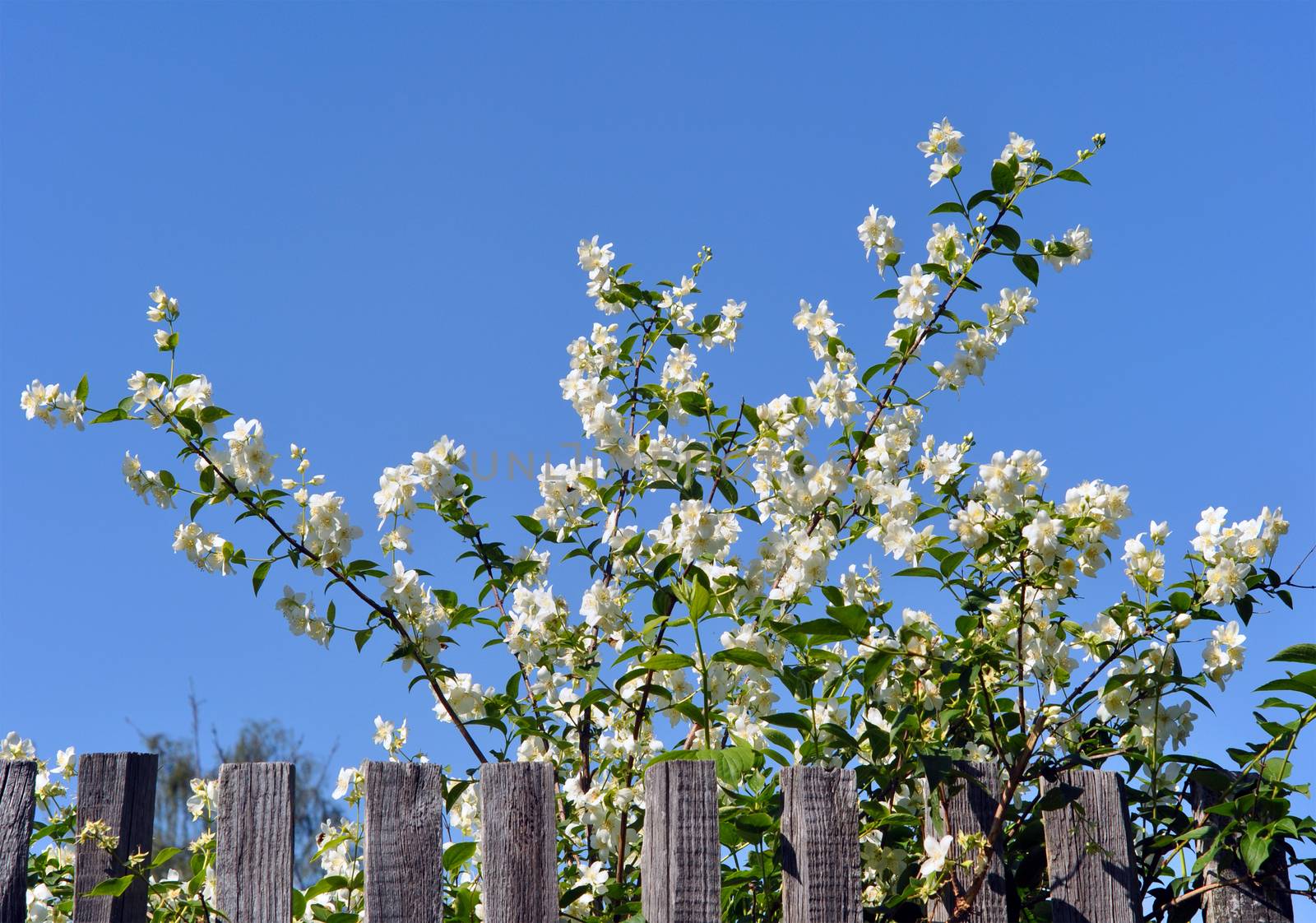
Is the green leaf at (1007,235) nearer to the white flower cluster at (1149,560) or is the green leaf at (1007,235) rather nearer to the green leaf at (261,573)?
the white flower cluster at (1149,560)

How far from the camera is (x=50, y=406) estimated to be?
2.40m

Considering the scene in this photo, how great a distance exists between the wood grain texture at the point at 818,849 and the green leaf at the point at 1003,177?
140 centimetres

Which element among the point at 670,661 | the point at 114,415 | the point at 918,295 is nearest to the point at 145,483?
the point at 114,415

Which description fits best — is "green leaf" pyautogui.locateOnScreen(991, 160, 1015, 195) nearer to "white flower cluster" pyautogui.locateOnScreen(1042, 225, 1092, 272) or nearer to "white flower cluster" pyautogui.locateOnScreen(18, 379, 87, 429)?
"white flower cluster" pyautogui.locateOnScreen(1042, 225, 1092, 272)

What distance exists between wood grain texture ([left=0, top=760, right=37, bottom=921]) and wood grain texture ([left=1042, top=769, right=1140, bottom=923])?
5.72 ft

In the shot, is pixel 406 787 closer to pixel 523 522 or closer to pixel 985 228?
pixel 523 522

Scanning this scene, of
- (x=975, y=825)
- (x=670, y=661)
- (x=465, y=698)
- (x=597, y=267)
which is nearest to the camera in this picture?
(x=670, y=661)

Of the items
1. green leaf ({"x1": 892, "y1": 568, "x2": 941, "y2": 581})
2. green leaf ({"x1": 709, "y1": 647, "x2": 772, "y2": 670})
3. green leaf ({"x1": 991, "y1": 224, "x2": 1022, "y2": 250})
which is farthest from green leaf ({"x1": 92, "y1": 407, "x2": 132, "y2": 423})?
green leaf ({"x1": 991, "y1": 224, "x2": 1022, "y2": 250})

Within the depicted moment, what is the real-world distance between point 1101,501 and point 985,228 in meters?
0.83

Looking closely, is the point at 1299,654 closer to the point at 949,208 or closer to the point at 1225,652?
the point at 1225,652

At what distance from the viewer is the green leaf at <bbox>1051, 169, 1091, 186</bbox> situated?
8.16ft

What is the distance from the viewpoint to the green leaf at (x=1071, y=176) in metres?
2.49

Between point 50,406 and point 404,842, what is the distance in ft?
4.33

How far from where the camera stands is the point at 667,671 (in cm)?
224
